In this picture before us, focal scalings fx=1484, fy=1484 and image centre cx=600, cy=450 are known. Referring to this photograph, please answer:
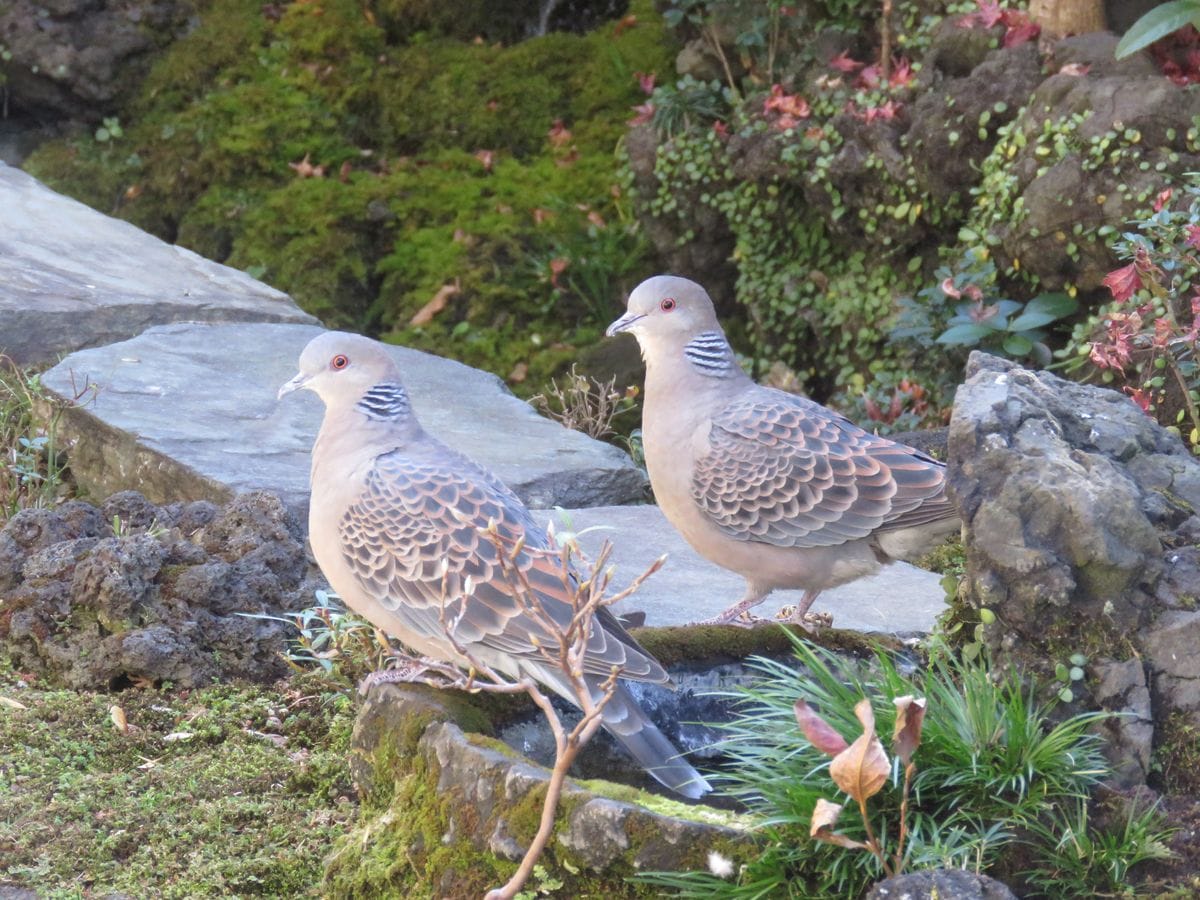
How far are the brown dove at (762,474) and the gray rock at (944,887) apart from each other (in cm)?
156

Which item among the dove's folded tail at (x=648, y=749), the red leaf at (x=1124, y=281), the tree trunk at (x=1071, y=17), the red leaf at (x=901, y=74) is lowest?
the dove's folded tail at (x=648, y=749)

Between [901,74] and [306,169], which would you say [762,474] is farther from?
[306,169]

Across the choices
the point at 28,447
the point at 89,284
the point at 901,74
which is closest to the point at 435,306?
the point at 89,284

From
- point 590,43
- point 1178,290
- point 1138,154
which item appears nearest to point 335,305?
point 590,43

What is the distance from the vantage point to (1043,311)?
263 inches

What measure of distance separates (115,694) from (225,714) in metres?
0.36

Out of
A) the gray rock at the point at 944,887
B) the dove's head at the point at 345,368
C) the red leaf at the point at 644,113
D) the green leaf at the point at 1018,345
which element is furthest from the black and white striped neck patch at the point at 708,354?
the red leaf at the point at 644,113

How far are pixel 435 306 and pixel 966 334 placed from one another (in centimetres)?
392

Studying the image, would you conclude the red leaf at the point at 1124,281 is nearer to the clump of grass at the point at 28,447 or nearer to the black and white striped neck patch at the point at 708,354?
the black and white striped neck patch at the point at 708,354

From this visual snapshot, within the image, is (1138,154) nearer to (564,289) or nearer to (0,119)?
(564,289)

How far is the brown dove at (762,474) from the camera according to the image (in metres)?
3.93

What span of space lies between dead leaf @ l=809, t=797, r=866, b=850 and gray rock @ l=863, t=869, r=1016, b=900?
0.38 feet

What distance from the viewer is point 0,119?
34.2ft

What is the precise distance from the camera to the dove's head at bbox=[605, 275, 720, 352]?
13.8 feet
